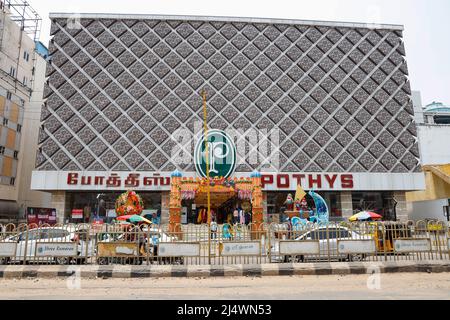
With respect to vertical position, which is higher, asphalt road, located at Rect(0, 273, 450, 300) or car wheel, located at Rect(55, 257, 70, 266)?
car wheel, located at Rect(55, 257, 70, 266)

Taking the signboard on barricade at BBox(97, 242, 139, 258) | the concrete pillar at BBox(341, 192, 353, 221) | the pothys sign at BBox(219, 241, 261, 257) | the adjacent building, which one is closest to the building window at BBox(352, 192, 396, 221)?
Answer: the concrete pillar at BBox(341, 192, 353, 221)

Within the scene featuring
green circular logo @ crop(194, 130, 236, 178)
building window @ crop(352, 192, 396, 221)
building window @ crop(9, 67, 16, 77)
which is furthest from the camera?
building window @ crop(9, 67, 16, 77)

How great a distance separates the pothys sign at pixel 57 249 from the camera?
11352 mm

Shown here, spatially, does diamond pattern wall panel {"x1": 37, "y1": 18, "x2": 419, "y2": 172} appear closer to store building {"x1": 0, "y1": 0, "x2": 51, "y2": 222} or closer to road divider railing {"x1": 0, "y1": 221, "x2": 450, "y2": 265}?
store building {"x1": 0, "y1": 0, "x2": 51, "y2": 222}

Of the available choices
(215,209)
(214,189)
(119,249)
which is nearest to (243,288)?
(119,249)

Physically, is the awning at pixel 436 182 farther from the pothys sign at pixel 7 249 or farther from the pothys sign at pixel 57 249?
the pothys sign at pixel 7 249

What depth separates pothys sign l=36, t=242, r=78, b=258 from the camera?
11.4 m

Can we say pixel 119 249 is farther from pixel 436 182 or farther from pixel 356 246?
pixel 436 182

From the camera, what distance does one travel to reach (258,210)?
1125 inches

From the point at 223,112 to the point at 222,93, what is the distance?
2179 mm

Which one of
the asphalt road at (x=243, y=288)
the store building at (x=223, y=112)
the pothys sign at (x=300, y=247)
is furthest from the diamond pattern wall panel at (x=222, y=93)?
the asphalt road at (x=243, y=288)

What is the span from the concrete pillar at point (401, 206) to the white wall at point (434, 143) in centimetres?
1220

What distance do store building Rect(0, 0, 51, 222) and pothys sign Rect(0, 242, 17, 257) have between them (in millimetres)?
31273
